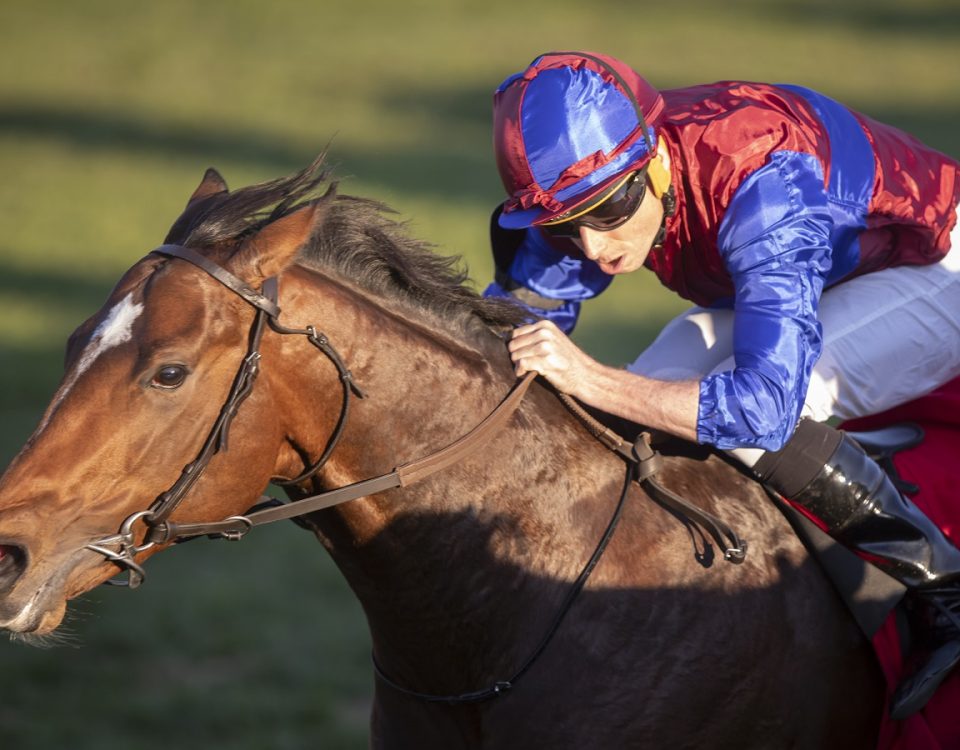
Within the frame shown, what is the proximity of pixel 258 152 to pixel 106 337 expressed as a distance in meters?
13.8

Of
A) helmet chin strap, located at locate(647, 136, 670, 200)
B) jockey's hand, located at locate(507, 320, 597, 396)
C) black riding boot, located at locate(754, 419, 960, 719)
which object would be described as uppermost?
helmet chin strap, located at locate(647, 136, 670, 200)

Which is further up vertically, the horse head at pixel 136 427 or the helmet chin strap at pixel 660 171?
the helmet chin strap at pixel 660 171

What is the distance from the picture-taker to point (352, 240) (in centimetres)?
285

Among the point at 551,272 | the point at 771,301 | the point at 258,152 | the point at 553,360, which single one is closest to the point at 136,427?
the point at 553,360

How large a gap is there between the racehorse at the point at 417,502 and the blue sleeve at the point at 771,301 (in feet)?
1.20

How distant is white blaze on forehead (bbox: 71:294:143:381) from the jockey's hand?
2.97 ft

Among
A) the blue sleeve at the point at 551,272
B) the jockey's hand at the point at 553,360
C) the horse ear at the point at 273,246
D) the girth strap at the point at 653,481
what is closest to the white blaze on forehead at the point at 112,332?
the horse ear at the point at 273,246

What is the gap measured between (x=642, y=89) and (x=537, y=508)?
1.07 metres

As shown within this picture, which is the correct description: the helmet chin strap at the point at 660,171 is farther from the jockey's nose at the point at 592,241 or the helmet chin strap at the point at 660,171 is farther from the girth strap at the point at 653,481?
the girth strap at the point at 653,481

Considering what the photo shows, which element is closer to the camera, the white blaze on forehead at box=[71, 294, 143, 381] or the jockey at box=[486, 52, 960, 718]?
the white blaze on forehead at box=[71, 294, 143, 381]

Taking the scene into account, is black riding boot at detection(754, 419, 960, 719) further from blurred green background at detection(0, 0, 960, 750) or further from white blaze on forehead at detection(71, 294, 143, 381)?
white blaze on forehead at detection(71, 294, 143, 381)

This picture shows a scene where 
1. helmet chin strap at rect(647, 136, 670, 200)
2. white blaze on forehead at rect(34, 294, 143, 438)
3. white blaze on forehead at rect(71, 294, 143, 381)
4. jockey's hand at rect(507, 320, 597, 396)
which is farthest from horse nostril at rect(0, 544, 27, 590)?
helmet chin strap at rect(647, 136, 670, 200)

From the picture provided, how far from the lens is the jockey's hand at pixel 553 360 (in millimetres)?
2953

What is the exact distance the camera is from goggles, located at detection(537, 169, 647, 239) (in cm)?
295
